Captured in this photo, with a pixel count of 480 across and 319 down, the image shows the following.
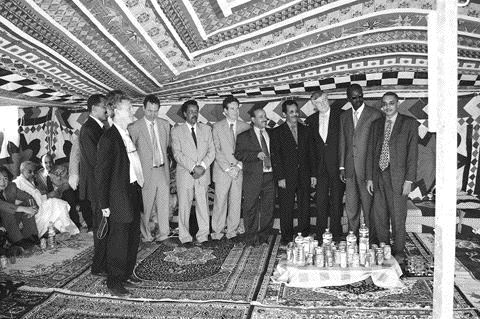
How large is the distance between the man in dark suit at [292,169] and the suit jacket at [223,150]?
0.53 m

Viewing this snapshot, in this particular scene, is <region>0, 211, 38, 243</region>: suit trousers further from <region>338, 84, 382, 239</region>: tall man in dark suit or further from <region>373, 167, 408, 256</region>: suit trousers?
<region>373, 167, 408, 256</region>: suit trousers

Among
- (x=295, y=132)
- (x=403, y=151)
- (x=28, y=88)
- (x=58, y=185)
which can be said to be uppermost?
(x=28, y=88)

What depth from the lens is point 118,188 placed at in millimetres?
4152

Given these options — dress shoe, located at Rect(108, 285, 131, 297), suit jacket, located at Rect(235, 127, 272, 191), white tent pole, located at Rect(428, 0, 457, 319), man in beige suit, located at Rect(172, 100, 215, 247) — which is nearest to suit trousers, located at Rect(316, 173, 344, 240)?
suit jacket, located at Rect(235, 127, 272, 191)

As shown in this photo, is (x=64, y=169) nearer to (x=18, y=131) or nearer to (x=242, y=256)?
(x=18, y=131)

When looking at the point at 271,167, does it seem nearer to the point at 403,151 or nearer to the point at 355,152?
the point at 355,152

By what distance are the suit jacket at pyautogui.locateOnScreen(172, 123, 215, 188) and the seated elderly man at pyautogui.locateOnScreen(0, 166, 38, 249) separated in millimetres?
1721

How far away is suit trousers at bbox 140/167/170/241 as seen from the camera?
5855 millimetres

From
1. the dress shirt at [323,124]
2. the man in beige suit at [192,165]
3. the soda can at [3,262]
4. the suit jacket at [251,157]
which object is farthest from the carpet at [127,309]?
the dress shirt at [323,124]

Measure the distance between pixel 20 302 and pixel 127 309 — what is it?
2.91 ft

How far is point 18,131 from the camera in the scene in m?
7.20

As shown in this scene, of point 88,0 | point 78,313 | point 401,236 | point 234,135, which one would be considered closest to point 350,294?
point 401,236

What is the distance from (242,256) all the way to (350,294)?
1488 mm

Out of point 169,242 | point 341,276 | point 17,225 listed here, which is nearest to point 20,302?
point 17,225
